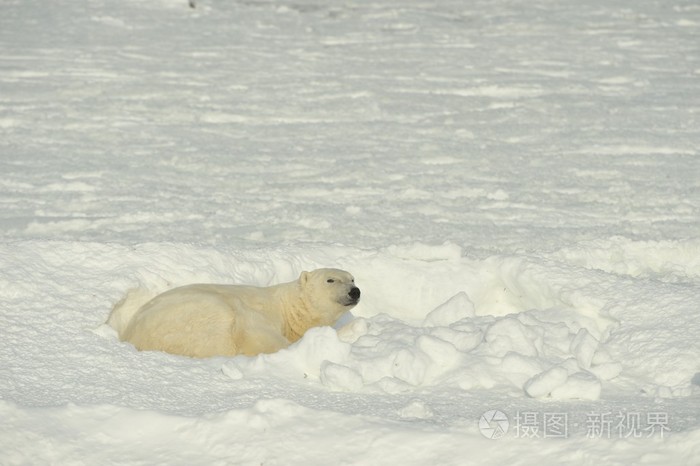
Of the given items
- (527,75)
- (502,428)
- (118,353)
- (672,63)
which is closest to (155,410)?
(118,353)

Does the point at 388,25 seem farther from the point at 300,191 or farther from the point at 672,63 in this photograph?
the point at 300,191

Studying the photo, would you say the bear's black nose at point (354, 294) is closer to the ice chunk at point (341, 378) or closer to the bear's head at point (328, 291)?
the bear's head at point (328, 291)

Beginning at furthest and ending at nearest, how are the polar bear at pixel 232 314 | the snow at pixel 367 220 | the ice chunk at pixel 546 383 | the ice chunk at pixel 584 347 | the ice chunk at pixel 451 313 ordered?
1. the ice chunk at pixel 451 313
2. the polar bear at pixel 232 314
3. the ice chunk at pixel 584 347
4. the ice chunk at pixel 546 383
5. the snow at pixel 367 220

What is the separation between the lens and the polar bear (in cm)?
439

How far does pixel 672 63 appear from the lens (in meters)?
10.1

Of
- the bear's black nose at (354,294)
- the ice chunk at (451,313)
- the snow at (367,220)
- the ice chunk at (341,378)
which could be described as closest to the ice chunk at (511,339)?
the snow at (367,220)

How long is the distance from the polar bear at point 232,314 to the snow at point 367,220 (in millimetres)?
154

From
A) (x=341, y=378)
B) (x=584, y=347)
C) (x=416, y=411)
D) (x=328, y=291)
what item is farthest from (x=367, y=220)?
(x=416, y=411)

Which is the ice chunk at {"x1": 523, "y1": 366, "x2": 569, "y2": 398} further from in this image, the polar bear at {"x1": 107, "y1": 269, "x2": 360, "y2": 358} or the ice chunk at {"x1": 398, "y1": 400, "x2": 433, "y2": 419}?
the polar bear at {"x1": 107, "y1": 269, "x2": 360, "y2": 358}

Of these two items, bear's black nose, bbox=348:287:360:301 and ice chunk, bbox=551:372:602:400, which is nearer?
ice chunk, bbox=551:372:602:400

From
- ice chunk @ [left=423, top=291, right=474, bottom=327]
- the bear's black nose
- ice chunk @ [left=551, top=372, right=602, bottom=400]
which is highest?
ice chunk @ [left=551, top=372, right=602, bottom=400]

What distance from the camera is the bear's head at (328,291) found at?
4.87 meters

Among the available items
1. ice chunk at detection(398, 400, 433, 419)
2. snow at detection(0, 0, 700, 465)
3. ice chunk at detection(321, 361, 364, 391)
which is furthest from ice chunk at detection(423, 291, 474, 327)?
ice chunk at detection(398, 400, 433, 419)

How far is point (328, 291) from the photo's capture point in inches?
192
